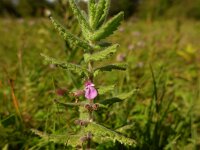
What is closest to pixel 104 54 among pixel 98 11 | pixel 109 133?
pixel 98 11

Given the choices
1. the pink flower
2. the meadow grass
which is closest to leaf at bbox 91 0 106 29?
the pink flower

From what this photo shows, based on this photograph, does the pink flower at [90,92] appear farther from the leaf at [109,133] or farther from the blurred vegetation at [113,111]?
the blurred vegetation at [113,111]

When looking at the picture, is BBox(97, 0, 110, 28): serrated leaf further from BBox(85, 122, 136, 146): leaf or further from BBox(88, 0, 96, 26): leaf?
BBox(85, 122, 136, 146): leaf

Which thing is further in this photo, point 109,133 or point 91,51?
point 91,51

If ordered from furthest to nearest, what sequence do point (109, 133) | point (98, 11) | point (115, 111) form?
point (115, 111) → point (98, 11) → point (109, 133)

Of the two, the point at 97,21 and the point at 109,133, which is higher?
the point at 97,21

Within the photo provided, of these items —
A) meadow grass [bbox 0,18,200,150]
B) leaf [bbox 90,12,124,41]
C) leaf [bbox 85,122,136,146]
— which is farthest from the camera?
meadow grass [bbox 0,18,200,150]

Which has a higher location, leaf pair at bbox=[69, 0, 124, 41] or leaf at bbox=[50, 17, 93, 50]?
leaf pair at bbox=[69, 0, 124, 41]

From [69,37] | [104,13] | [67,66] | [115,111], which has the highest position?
[104,13]

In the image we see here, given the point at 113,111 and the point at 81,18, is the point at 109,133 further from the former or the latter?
the point at 113,111
